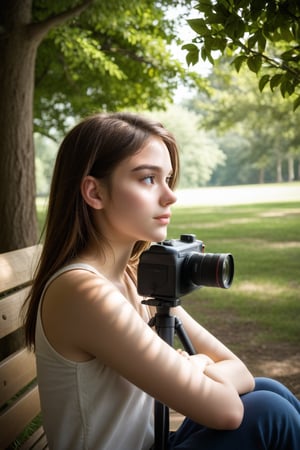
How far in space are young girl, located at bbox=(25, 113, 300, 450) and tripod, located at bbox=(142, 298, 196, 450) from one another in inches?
1.5

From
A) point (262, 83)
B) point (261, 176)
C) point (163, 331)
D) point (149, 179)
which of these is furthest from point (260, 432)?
point (261, 176)

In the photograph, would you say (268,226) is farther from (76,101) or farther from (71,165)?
(71,165)

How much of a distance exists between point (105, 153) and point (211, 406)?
737 millimetres

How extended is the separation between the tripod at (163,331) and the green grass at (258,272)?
13.2 ft

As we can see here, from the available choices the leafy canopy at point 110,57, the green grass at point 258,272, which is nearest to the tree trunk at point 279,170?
the green grass at point 258,272

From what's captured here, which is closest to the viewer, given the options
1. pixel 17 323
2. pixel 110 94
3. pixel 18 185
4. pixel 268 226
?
pixel 17 323

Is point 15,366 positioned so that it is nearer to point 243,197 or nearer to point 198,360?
point 198,360

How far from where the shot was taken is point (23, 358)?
2.33 meters

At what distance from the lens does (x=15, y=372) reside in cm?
224

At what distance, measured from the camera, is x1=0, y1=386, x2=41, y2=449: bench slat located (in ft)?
6.83

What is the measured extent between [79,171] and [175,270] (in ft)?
1.27

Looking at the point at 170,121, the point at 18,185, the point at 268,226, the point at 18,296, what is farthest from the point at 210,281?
the point at 170,121

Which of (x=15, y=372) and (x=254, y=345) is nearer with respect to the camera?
(x=15, y=372)

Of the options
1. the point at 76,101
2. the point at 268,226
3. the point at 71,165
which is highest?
the point at 76,101
